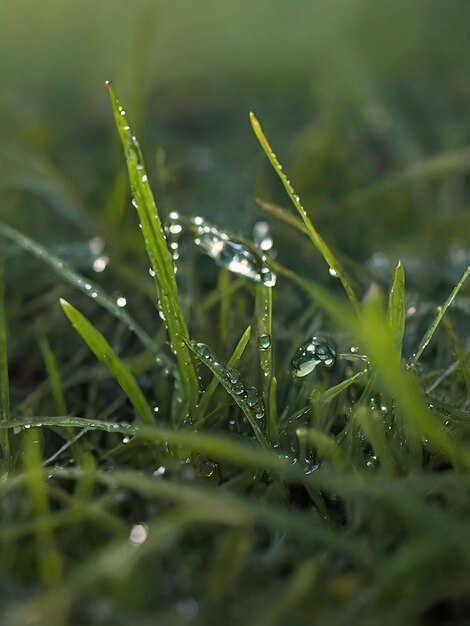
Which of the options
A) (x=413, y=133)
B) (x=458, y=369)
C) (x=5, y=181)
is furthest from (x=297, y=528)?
(x=413, y=133)

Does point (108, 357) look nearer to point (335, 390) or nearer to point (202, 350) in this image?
point (202, 350)

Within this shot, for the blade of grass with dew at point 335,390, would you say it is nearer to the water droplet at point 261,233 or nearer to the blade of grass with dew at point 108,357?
the blade of grass with dew at point 108,357

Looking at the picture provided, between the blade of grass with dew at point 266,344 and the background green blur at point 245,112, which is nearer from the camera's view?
the blade of grass with dew at point 266,344

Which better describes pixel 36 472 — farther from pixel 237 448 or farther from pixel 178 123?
pixel 178 123

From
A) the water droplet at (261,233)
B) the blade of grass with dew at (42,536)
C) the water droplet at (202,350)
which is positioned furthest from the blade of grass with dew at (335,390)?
the water droplet at (261,233)

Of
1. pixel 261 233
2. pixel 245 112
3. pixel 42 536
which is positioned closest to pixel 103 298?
pixel 42 536

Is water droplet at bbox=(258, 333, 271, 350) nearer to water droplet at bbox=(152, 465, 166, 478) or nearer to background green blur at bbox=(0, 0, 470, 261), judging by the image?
water droplet at bbox=(152, 465, 166, 478)
